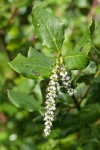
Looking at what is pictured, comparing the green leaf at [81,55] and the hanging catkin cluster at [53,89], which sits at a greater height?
the green leaf at [81,55]

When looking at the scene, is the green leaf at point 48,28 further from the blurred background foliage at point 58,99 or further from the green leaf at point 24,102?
the green leaf at point 24,102

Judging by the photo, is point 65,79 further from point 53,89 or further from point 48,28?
point 48,28

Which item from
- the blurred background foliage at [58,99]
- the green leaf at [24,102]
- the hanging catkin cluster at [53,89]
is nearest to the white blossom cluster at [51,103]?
the hanging catkin cluster at [53,89]

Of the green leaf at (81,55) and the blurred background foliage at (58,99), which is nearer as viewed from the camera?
the green leaf at (81,55)

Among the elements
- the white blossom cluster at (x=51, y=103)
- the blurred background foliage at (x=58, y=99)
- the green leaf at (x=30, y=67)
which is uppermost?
the green leaf at (x=30, y=67)

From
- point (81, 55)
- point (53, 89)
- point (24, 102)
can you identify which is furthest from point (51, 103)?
point (24, 102)

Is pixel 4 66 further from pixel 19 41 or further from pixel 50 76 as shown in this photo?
pixel 50 76
